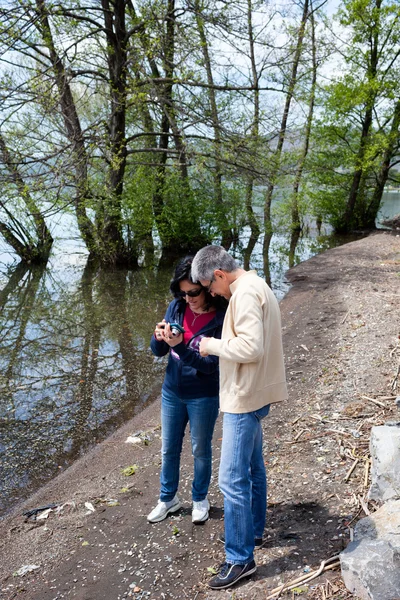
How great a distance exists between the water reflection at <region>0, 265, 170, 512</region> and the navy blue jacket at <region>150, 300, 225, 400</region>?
272 cm

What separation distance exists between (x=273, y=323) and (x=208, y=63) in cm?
1332

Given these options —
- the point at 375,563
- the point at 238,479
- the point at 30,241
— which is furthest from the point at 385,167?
the point at 375,563

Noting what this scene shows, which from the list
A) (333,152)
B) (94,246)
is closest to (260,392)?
(94,246)

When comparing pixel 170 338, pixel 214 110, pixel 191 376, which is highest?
pixel 214 110

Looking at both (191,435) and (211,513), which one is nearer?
(191,435)

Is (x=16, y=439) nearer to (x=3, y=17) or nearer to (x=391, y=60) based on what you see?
(x=3, y=17)

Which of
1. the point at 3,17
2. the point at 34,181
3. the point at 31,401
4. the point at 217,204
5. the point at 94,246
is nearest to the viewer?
the point at 31,401

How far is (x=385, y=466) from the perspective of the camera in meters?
3.47

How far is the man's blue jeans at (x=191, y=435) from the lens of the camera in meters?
3.61

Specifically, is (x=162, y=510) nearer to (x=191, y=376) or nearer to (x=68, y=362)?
(x=191, y=376)

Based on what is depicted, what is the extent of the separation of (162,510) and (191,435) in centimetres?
74

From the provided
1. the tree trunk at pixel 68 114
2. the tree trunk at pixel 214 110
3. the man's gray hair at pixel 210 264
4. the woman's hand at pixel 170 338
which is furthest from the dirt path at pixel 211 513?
the tree trunk at pixel 214 110

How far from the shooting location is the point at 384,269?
48.2 ft

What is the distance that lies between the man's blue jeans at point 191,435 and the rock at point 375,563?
1162mm
